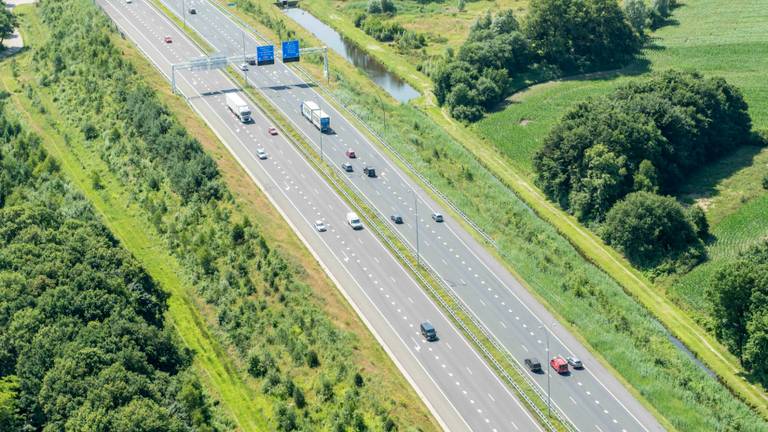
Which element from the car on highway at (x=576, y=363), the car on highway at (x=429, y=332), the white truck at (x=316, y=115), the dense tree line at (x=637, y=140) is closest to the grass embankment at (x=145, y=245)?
the car on highway at (x=429, y=332)

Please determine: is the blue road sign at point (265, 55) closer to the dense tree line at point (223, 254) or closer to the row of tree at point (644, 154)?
the dense tree line at point (223, 254)

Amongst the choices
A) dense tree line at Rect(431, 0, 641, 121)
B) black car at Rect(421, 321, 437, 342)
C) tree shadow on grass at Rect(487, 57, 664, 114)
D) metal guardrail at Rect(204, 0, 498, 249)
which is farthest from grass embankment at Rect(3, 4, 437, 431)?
tree shadow on grass at Rect(487, 57, 664, 114)

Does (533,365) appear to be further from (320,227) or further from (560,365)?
(320,227)

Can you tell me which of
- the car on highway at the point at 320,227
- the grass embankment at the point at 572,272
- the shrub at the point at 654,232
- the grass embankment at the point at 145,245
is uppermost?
the shrub at the point at 654,232

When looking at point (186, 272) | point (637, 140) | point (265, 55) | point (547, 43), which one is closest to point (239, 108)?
point (265, 55)

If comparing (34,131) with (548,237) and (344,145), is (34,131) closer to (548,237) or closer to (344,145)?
(344,145)

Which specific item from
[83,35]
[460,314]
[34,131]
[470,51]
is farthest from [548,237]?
[83,35]

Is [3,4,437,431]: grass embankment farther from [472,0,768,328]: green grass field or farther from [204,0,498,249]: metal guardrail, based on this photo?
[472,0,768,328]: green grass field
